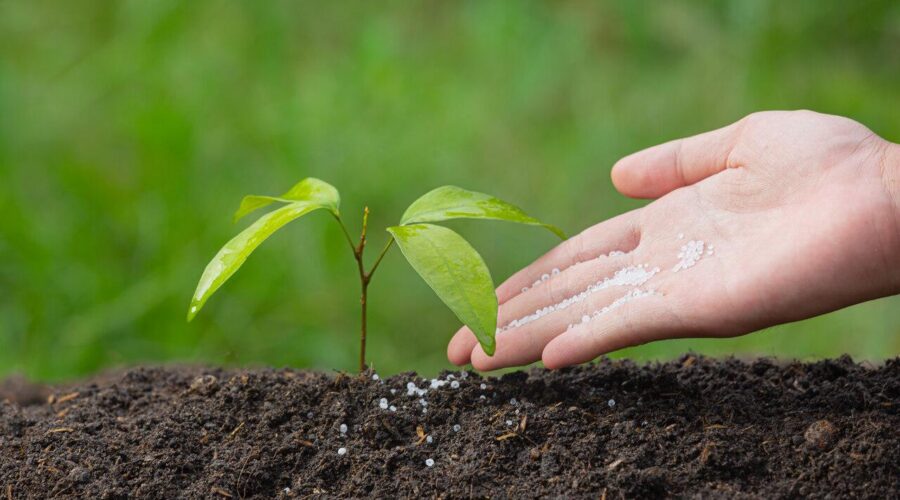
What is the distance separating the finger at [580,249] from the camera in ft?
4.71

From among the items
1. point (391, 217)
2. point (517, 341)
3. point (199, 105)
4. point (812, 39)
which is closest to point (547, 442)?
point (517, 341)

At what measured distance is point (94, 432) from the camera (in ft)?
4.09

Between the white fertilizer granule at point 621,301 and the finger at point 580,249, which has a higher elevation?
the finger at point 580,249

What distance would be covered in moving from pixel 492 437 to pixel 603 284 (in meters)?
0.36

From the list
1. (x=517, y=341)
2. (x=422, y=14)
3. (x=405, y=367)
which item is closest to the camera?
(x=517, y=341)

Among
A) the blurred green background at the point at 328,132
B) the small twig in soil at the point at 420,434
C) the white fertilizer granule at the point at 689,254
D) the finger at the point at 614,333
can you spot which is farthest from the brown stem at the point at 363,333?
the blurred green background at the point at 328,132

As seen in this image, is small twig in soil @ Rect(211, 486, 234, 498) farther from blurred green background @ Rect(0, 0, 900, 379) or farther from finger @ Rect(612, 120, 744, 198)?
blurred green background @ Rect(0, 0, 900, 379)

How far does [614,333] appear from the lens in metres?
1.25

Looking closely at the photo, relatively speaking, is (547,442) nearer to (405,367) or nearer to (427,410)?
(427,410)

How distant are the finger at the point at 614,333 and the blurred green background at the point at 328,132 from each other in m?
1.26

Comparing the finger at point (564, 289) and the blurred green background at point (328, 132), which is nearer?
the finger at point (564, 289)

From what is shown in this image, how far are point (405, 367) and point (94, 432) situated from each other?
137 cm

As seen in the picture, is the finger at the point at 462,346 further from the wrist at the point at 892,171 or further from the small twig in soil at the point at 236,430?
the wrist at the point at 892,171

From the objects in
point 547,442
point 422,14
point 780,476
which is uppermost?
point 422,14
